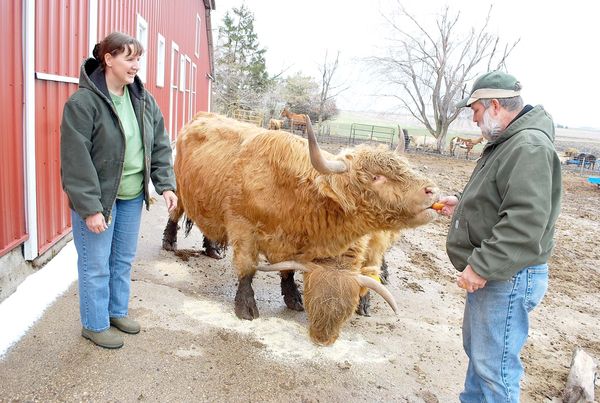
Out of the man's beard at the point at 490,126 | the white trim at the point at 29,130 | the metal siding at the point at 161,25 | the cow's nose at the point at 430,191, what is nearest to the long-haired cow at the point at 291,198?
the cow's nose at the point at 430,191

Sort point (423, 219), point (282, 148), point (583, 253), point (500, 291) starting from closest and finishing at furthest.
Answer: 1. point (500, 291)
2. point (423, 219)
3. point (282, 148)
4. point (583, 253)

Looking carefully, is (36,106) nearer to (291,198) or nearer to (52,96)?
(52,96)

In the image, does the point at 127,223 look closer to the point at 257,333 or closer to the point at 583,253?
the point at 257,333

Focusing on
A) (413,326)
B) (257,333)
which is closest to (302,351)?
(257,333)

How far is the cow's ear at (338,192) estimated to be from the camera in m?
3.67

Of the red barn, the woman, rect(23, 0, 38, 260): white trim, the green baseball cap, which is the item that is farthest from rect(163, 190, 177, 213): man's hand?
the green baseball cap

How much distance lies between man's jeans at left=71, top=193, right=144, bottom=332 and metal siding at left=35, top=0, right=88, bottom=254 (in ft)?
4.39

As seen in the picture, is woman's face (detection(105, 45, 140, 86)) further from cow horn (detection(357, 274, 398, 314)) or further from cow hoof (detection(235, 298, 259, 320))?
cow horn (detection(357, 274, 398, 314))

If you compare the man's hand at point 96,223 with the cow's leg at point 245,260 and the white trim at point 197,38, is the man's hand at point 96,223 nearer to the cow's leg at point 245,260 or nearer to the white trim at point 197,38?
the cow's leg at point 245,260

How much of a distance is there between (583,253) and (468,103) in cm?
721

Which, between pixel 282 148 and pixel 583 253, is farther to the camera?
pixel 583 253

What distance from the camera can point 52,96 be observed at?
4309 millimetres

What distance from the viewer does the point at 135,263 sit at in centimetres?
523

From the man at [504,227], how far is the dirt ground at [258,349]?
1.10m
